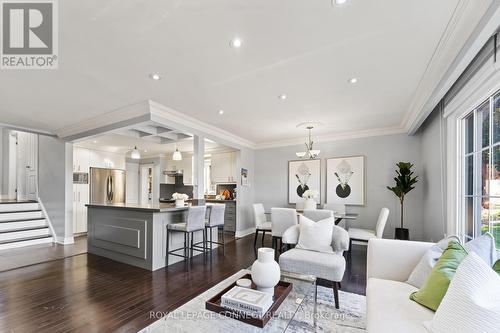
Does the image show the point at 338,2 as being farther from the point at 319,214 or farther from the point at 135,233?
the point at 135,233

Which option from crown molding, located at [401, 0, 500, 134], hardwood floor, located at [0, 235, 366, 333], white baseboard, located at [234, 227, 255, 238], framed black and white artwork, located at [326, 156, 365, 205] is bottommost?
white baseboard, located at [234, 227, 255, 238]

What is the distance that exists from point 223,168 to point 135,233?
133 inches

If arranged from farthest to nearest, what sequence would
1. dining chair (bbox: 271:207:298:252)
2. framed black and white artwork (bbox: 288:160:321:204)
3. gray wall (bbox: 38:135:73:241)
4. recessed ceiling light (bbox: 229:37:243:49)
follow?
framed black and white artwork (bbox: 288:160:321:204), gray wall (bbox: 38:135:73:241), dining chair (bbox: 271:207:298:252), recessed ceiling light (bbox: 229:37:243:49)

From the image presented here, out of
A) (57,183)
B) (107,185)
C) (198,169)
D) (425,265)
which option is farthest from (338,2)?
(107,185)

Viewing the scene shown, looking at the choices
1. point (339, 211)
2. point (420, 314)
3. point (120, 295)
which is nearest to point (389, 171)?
point (339, 211)

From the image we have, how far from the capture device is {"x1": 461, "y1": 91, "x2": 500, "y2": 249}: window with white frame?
2.05 meters

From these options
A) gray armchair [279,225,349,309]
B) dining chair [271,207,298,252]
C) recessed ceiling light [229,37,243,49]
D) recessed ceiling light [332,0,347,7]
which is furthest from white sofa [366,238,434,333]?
recessed ceiling light [229,37,243,49]

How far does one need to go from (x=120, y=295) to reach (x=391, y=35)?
3.69 meters

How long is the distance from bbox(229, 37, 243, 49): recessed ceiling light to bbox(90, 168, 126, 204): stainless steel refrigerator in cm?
613

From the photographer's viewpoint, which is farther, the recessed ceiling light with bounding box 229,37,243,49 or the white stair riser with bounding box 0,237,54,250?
the white stair riser with bounding box 0,237,54,250

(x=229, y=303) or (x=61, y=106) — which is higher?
(x=61, y=106)

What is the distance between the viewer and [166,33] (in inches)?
72.2

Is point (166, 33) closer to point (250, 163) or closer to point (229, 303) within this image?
point (229, 303)

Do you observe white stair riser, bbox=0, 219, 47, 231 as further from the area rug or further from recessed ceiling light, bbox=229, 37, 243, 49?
recessed ceiling light, bbox=229, 37, 243, 49
